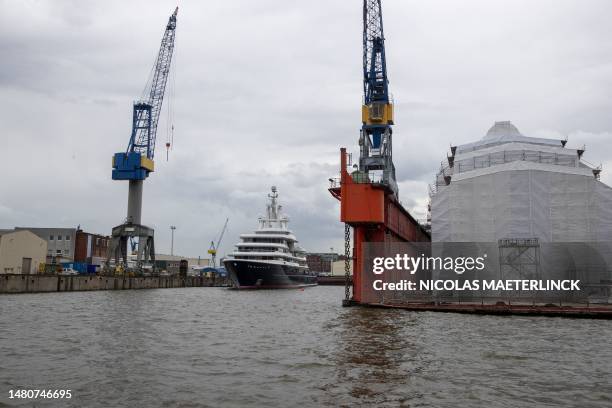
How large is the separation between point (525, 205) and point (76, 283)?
5953 cm

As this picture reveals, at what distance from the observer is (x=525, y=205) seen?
4688 centimetres

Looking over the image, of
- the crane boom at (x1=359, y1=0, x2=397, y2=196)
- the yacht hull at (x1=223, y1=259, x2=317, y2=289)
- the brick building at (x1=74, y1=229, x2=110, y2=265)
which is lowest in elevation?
the yacht hull at (x1=223, y1=259, x2=317, y2=289)

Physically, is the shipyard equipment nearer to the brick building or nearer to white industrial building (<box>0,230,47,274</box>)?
white industrial building (<box>0,230,47,274</box>)

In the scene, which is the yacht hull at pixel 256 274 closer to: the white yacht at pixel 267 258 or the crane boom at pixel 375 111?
the white yacht at pixel 267 258

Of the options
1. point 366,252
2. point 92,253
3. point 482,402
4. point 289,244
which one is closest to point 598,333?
point 482,402

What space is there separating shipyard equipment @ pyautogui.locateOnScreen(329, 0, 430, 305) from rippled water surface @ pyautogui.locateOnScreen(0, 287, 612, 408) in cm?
1275

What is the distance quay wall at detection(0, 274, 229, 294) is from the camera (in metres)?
61.1

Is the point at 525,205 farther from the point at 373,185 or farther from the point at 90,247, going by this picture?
the point at 90,247

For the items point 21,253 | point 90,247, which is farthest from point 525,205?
point 90,247

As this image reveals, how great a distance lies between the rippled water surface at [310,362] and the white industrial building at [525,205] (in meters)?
15.6

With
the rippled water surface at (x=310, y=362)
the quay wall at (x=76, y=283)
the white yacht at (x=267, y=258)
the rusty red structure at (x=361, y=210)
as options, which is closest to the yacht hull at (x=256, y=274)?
the white yacht at (x=267, y=258)

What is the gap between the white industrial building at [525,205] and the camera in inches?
1807

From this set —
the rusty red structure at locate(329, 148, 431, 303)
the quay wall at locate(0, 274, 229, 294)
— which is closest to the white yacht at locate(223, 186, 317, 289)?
the quay wall at locate(0, 274, 229, 294)

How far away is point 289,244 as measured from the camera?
11050 centimetres
